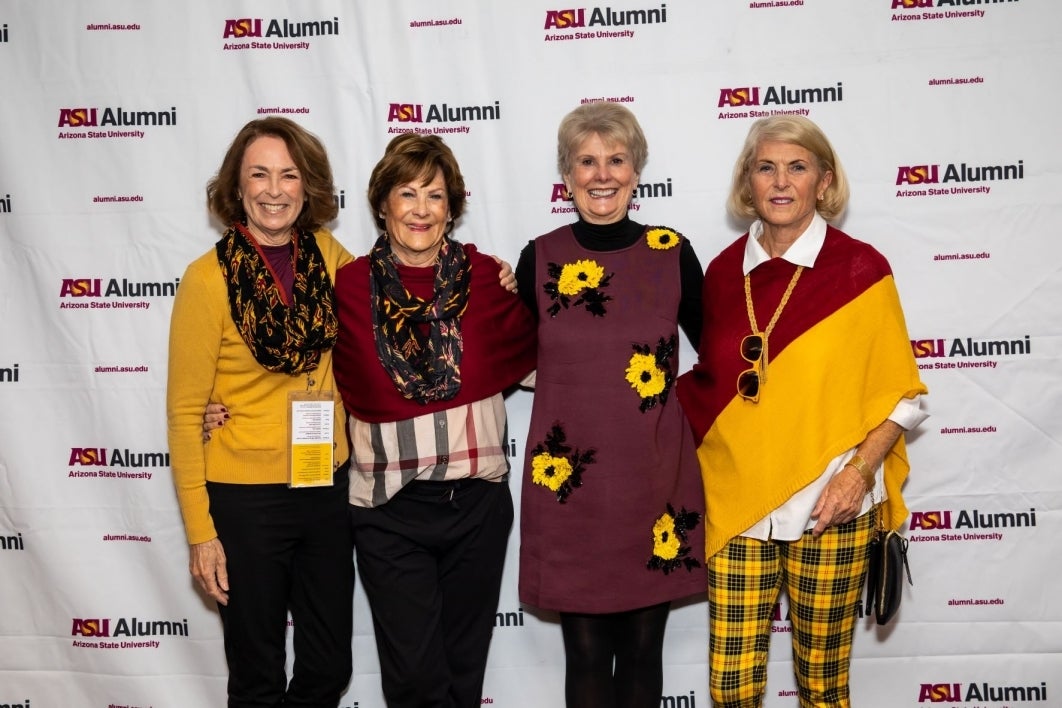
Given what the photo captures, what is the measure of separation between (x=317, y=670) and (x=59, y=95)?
6.58 feet

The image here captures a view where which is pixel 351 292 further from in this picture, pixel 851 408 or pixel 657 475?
pixel 851 408

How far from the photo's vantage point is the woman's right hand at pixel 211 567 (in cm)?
204

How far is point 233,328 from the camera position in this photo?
199cm

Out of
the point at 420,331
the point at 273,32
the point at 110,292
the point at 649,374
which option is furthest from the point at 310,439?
the point at 273,32

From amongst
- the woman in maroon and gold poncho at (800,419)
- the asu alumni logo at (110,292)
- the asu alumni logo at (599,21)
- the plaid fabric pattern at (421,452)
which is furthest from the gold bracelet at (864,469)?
the asu alumni logo at (110,292)

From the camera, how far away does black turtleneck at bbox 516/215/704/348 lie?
7.15 feet

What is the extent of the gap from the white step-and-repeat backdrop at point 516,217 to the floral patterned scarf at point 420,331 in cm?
67

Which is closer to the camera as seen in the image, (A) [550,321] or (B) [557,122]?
(A) [550,321]

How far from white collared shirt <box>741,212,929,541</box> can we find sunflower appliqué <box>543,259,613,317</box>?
40cm

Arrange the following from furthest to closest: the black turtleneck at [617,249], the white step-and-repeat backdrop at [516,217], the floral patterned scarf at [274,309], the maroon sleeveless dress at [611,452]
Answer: the white step-and-repeat backdrop at [516,217]
the black turtleneck at [617,249]
the maroon sleeveless dress at [611,452]
the floral patterned scarf at [274,309]

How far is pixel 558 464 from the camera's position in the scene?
2105 mm

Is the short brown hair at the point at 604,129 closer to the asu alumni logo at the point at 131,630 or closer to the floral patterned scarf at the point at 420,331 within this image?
the floral patterned scarf at the point at 420,331

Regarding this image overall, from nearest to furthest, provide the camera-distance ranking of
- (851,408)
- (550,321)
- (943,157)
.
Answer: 1. (851,408)
2. (550,321)
3. (943,157)

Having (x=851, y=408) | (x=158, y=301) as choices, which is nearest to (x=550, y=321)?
(x=851, y=408)
